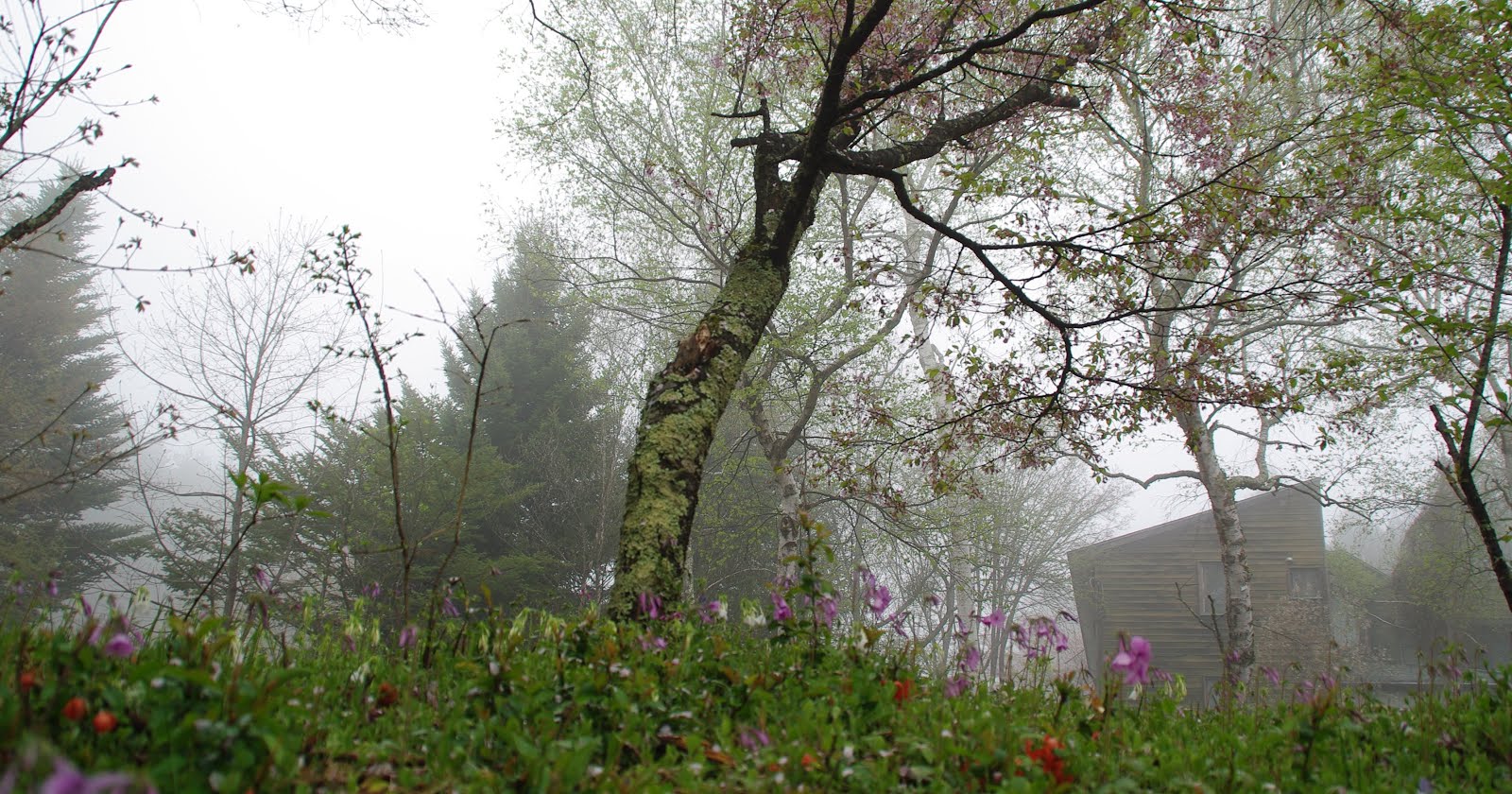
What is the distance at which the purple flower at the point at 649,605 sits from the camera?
3.37m

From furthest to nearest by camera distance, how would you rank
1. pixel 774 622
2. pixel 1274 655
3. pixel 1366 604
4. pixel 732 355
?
pixel 1366 604 → pixel 1274 655 → pixel 732 355 → pixel 774 622

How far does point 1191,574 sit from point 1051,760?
2879cm

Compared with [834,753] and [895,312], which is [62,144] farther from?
[895,312]

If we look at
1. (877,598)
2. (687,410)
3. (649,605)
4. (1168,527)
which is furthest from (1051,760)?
(1168,527)

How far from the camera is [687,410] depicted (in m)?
4.45

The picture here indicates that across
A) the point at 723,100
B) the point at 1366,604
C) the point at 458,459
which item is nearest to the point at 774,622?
the point at 723,100

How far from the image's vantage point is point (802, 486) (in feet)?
39.0

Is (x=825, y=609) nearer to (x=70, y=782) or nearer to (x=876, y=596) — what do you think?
(x=876, y=596)

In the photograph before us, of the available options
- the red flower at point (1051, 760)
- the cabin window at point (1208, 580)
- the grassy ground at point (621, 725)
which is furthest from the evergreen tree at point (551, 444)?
the cabin window at point (1208, 580)

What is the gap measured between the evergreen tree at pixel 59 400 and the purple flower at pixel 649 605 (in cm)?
1604

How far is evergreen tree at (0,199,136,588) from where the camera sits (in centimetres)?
1669

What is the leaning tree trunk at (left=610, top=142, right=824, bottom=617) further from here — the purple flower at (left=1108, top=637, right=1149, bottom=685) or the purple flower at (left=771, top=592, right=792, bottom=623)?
the purple flower at (left=1108, top=637, right=1149, bottom=685)

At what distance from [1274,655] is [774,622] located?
23.8 meters

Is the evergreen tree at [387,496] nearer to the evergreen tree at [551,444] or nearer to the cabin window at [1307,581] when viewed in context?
the evergreen tree at [551,444]
